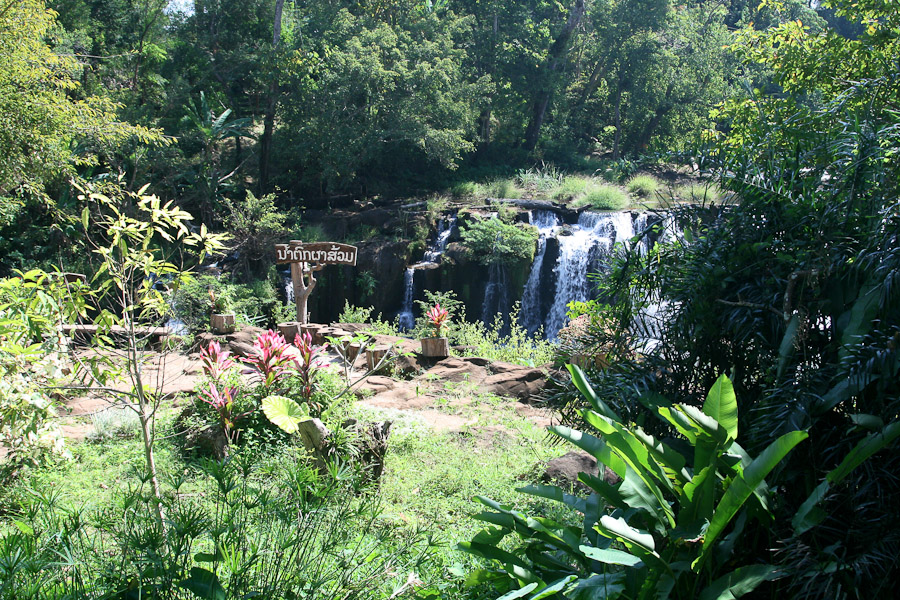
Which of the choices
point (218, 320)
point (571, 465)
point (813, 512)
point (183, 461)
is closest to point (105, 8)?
point (218, 320)

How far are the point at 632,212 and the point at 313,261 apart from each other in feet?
30.2

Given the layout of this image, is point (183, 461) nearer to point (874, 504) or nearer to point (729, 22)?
point (874, 504)

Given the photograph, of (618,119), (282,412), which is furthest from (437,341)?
(618,119)

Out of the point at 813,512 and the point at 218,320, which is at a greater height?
the point at 813,512

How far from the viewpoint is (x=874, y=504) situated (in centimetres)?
246

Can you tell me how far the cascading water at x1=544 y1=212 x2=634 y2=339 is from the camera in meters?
15.3

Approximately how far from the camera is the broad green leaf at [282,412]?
5.02m

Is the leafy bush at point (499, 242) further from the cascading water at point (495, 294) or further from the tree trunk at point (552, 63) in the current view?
the tree trunk at point (552, 63)

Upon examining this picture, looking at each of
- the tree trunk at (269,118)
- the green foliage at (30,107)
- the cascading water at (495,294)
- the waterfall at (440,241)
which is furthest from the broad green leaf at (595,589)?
the tree trunk at (269,118)

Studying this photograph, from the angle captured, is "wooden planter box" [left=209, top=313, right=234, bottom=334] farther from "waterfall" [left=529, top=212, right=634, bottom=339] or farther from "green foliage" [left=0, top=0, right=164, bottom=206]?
"waterfall" [left=529, top=212, right=634, bottom=339]

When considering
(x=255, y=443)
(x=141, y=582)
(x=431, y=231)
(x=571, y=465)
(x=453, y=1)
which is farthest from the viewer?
(x=453, y=1)

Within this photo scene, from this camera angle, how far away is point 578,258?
51.2 feet

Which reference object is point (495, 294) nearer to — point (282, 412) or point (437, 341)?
point (437, 341)

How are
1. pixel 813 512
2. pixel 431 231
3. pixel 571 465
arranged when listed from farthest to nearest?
pixel 431 231 → pixel 571 465 → pixel 813 512
